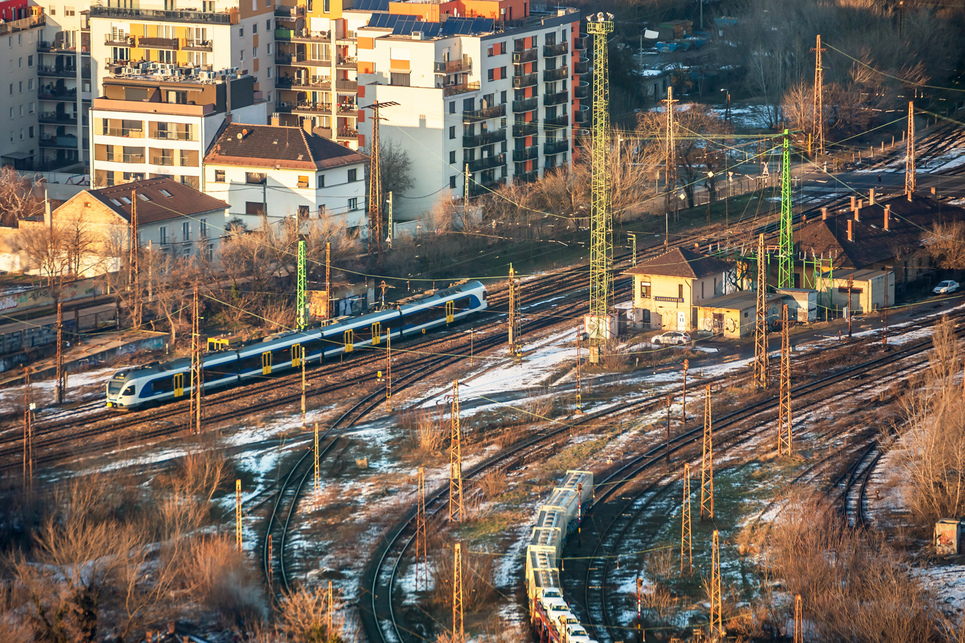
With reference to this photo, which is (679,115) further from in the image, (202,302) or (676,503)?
(676,503)

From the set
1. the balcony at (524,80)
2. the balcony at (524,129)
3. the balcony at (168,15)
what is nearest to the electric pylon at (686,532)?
the balcony at (524,129)

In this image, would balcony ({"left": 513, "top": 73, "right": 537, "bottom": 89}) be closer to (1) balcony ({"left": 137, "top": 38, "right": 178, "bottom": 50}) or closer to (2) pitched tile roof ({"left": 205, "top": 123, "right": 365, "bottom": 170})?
(2) pitched tile roof ({"left": 205, "top": 123, "right": 365, "bottom": 170})

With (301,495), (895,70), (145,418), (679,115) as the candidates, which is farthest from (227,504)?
(895,70)

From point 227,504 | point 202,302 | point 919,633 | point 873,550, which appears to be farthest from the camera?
point 202,302

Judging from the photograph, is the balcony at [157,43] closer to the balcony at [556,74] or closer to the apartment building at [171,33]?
the apartment building at [171,33]

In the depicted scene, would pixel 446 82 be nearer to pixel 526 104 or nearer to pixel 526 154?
pixel 526 104

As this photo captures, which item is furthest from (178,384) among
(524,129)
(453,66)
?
(524,129)

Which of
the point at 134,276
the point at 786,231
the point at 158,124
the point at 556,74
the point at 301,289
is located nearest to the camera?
the point at 301,289
